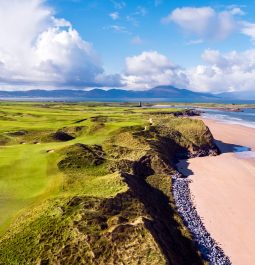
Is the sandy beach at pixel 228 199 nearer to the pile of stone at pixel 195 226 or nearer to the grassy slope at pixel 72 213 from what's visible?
the pile of stone at pixel 195 226

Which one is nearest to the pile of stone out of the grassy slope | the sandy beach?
the sandy beach

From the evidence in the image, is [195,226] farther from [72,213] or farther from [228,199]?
[72,213]

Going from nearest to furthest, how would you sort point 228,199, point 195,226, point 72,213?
1. point 72,213
2. point 195,226
3. point 228,199

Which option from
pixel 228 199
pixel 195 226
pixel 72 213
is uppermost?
pixel 72 213

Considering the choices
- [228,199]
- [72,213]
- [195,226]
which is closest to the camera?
[72,213]

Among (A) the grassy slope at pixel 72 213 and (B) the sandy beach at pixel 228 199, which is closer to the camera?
(A) the grassy slope at pixel 72 213

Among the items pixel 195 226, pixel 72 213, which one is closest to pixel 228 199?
pixel 195 226

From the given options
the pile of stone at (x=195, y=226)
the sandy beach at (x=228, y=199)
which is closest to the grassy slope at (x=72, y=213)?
the pile of stone at (x=195, y=226)

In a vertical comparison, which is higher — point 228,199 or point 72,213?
point 72,213
